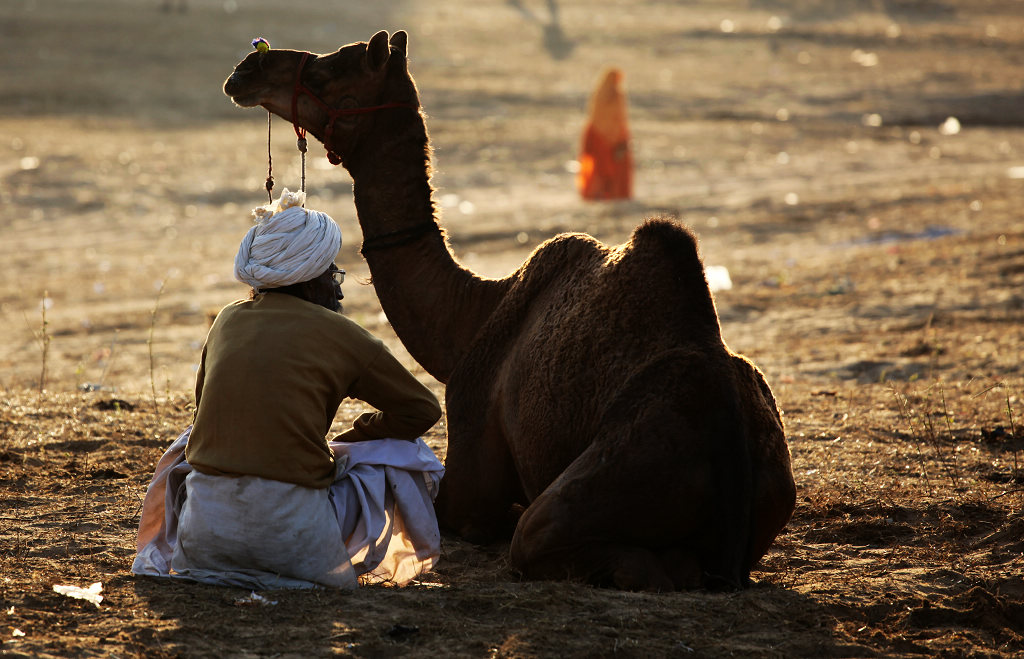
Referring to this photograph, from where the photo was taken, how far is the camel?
421cm

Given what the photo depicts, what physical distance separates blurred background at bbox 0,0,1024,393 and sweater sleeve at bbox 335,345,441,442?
334 cm

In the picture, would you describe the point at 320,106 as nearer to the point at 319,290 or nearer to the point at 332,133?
the point at 332,133

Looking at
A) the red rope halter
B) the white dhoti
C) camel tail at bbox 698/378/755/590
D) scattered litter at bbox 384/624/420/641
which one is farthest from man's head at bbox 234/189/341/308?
camel tail at bbox 698/378/755/590

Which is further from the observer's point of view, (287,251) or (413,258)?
(413,258)

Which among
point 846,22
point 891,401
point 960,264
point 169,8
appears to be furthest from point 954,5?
point 891,401

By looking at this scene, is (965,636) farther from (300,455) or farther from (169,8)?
(169,8)

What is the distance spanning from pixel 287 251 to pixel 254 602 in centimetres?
128

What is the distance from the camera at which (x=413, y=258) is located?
5.69 meters

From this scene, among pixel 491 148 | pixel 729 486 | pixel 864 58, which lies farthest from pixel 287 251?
pixel 864 58

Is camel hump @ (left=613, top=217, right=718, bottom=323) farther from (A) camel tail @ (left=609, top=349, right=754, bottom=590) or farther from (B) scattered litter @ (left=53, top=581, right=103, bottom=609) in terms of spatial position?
(B) scattered litter @ (left=53, top=581, right=103, bottom=609)

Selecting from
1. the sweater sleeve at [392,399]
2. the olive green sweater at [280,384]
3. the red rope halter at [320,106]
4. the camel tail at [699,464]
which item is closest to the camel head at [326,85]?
the red rope halter at [320,106]

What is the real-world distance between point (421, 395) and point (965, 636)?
2078 millimetres

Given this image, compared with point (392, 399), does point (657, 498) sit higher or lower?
lower

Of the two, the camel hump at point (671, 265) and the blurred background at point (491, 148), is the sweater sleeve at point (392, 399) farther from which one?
the blurred background at point (491, 148)
